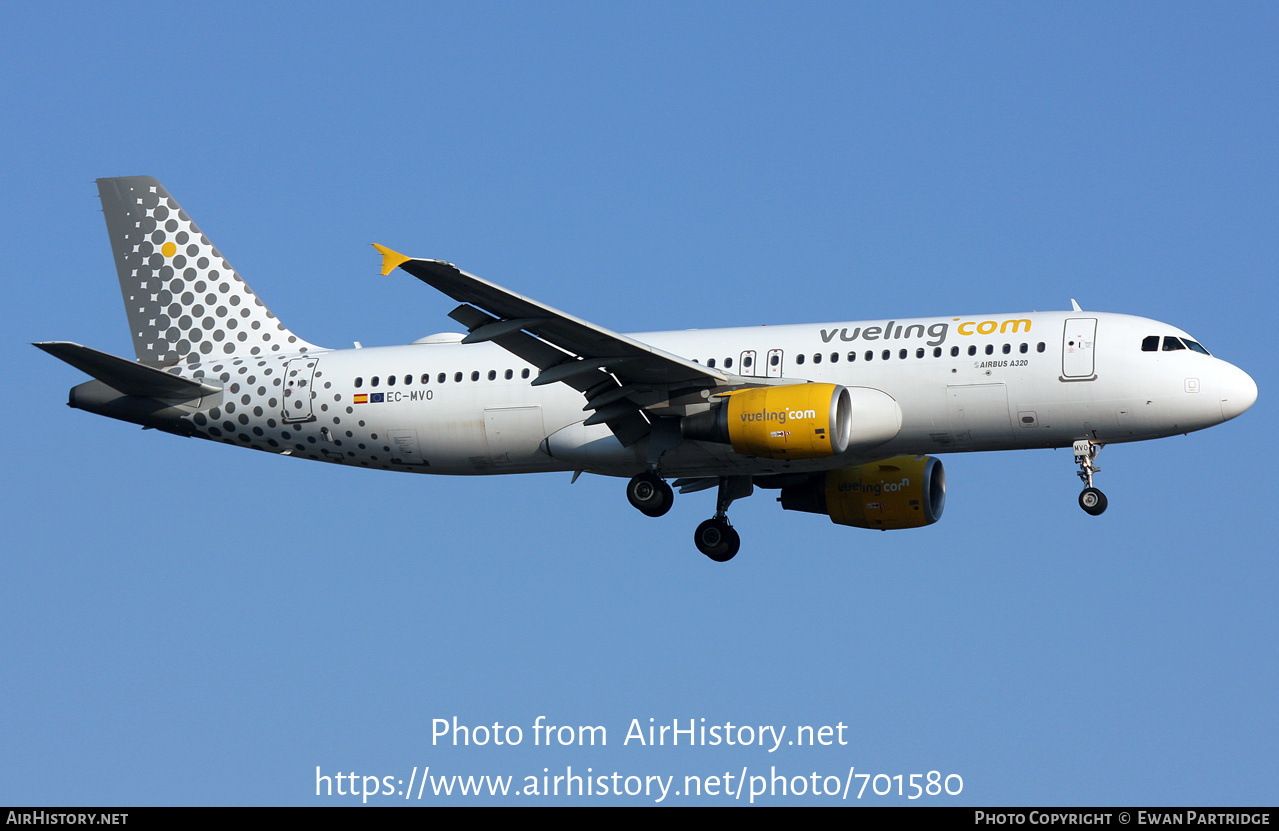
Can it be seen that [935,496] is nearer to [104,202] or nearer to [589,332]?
[589,332]

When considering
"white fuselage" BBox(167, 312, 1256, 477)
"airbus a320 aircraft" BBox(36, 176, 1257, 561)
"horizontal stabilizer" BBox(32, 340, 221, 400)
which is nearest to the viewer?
"airbus a320 aircraft" BBox(36, 176, 1257, 561)

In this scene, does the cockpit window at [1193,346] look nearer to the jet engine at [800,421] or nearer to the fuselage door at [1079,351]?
the fuselage door at [1079,351]

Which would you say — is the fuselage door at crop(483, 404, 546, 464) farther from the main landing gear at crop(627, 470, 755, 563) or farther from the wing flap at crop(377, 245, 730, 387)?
the main landing gear at crop(627, 470, 755, 563)

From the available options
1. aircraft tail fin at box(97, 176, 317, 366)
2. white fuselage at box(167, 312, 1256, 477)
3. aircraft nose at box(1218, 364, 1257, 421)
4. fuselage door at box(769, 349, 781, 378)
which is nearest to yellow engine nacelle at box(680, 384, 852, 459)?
white fuselage at box(167, 312, 1256, 477)

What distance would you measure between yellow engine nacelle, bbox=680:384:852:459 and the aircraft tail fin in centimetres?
1205

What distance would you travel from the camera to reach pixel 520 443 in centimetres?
3609

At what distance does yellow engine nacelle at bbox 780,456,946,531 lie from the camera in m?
37.9

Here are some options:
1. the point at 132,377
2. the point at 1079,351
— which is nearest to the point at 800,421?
the point at 1079,351

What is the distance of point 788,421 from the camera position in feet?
106

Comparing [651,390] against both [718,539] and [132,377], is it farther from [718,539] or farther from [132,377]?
[132,377]

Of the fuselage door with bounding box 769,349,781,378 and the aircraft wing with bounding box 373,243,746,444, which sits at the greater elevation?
the fuselage door with bounding box 769,349,781,378

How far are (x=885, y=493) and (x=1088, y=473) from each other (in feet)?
19.3

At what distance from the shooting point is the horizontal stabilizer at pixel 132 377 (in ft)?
114
